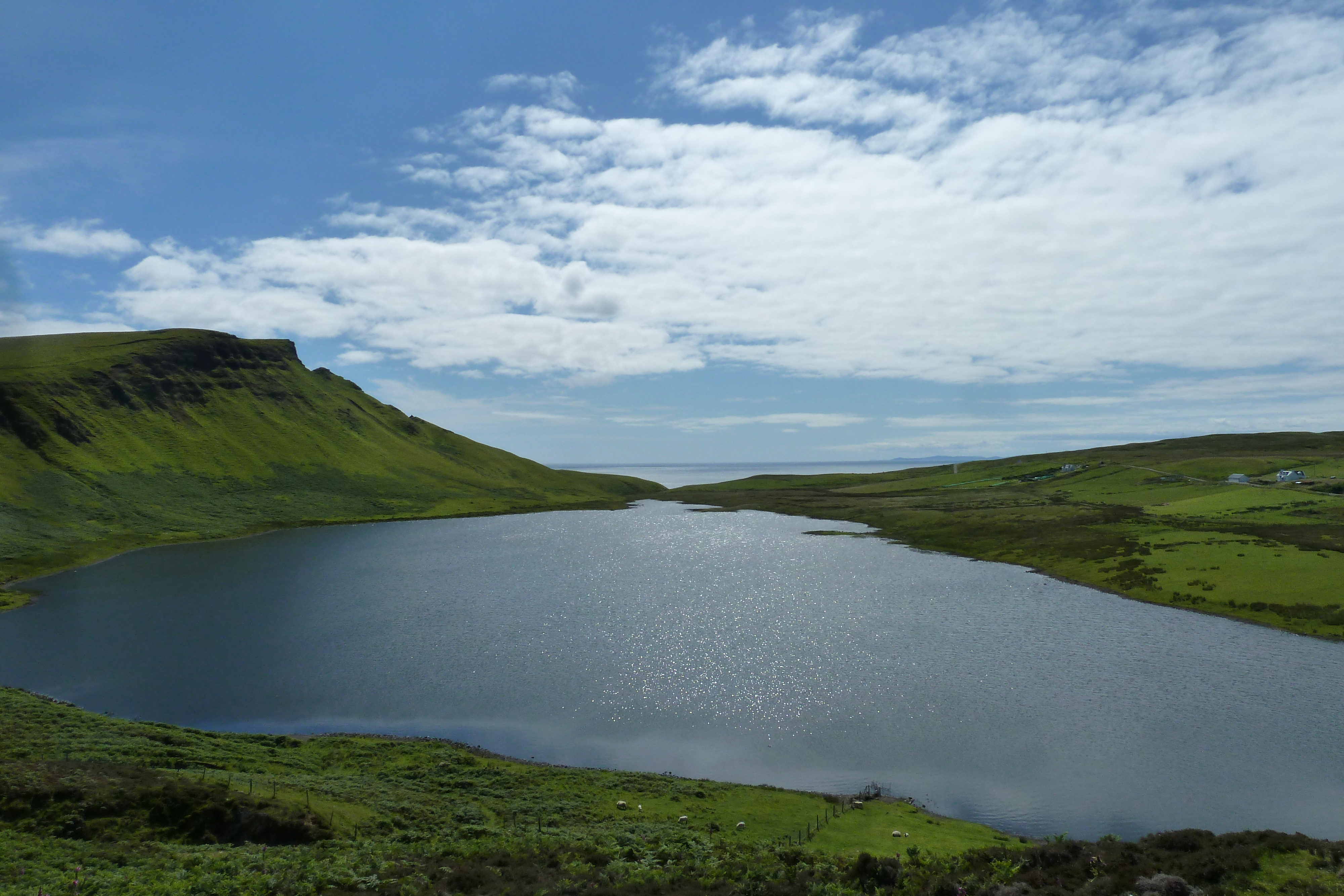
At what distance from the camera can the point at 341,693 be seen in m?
56.8

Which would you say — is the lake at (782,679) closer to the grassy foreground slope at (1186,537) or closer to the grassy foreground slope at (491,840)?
the grassy foreground slope at (491,840)

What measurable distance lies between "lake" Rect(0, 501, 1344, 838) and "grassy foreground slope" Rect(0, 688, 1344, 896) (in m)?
6.76

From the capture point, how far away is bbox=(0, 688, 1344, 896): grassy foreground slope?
2453cm

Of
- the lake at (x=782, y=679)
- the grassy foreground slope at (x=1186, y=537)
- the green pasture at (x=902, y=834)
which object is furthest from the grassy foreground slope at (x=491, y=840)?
the grassy foreground slope at (x=1186, y=537)

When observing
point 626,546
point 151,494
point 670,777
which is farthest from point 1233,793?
point 151,494

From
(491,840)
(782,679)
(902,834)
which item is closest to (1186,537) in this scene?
(782,679)

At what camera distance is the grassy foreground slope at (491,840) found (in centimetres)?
2453

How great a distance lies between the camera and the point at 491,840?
31.2 meters

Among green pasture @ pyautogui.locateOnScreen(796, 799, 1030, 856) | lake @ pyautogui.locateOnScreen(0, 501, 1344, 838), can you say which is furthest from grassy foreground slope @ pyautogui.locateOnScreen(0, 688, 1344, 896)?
lake @ pyautogui.locateOnScreen(0, 501, 1344, 838)

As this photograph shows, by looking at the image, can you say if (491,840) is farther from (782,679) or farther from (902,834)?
(782,679)

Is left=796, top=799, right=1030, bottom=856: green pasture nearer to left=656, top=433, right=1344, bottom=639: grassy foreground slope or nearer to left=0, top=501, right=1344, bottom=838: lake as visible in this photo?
left=0, top=501, right=1344, bottom=838: lake

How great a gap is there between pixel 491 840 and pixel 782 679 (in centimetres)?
3370

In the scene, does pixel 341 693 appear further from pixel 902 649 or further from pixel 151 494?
pixel 151 494

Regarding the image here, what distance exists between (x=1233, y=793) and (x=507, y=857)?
135 feet
